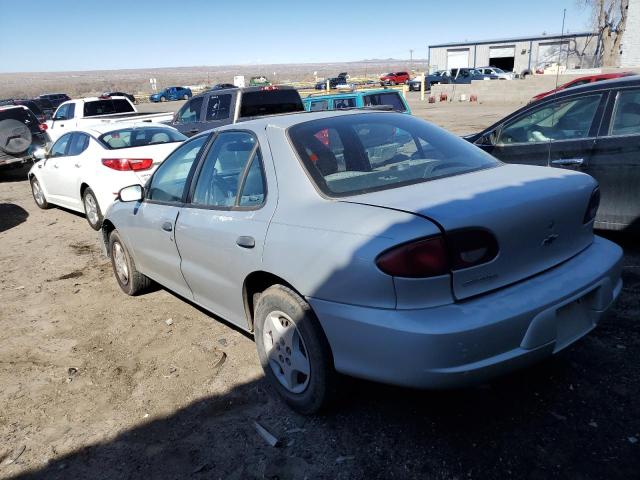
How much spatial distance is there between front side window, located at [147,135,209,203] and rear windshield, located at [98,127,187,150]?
3753 millimetres

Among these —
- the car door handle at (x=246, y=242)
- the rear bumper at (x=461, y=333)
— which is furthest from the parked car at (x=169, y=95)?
the rear bumper at (x=461, y=333)

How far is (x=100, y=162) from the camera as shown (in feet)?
24.4

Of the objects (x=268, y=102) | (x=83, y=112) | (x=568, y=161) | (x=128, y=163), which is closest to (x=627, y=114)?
(x=568, y=161)

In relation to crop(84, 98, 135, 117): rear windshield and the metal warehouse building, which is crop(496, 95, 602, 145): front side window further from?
the metal warehouse building

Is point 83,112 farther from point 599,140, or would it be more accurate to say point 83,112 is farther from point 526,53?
point 526,53

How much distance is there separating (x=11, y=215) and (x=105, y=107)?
770 cm

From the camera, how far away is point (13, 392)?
3.56 metres

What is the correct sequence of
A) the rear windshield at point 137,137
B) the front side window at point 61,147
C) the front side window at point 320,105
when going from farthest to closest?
the front side window at point 320,105 < the front side window at point 61,147 < the rear windshield at point 137,137

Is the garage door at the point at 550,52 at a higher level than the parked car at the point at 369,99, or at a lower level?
higher

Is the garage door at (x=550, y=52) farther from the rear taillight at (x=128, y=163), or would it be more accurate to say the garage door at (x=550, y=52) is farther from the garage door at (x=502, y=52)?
the rear taillight at (x=128, y=163)

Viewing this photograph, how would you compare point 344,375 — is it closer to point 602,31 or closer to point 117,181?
point 117,181

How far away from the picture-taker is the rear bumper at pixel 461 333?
88.7 inches

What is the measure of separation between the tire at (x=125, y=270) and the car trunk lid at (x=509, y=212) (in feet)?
9.58

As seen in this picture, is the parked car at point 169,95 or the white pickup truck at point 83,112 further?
the parked car at point 169,95
